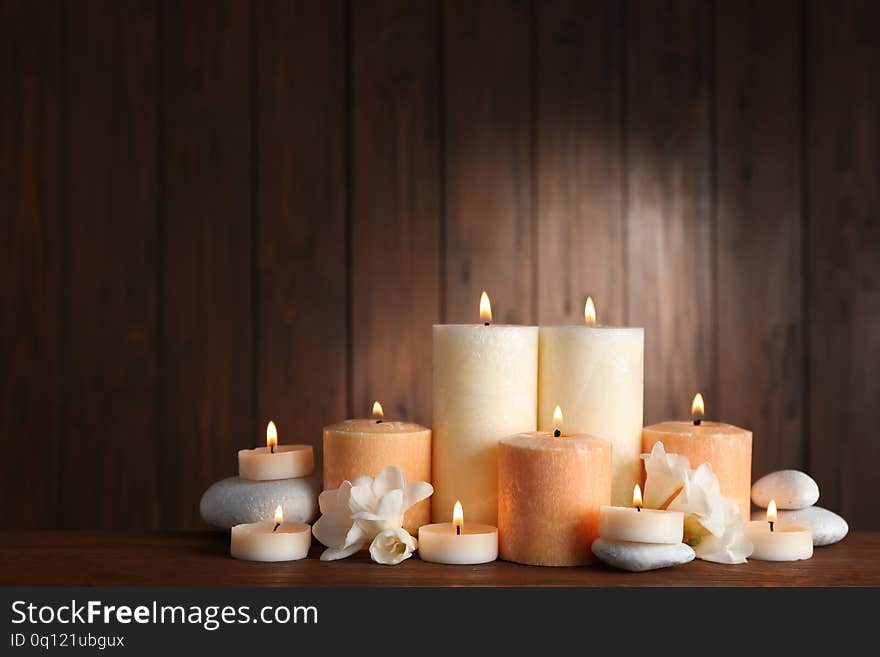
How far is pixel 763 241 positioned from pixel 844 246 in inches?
5.3

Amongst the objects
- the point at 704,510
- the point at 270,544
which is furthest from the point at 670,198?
the point at 270,544

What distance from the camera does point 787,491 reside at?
2.62 feet

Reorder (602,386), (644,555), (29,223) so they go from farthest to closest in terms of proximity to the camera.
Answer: (29,223)
(602,386)
(644,555)

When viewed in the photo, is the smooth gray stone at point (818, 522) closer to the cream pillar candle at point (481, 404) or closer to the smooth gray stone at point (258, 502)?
the cream pillar candle at point (481, 404)

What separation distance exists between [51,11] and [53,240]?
1.21 feet

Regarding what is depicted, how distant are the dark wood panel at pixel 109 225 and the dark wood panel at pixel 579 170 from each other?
2.09ft

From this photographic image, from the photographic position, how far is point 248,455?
0.81 m

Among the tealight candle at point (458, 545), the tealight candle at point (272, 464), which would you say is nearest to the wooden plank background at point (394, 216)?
the tealight candle at point (272, 464)

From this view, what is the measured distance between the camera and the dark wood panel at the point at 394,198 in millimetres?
1447

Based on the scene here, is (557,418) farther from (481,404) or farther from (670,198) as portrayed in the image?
(670,198)

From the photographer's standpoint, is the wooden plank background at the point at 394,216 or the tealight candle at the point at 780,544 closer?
the tealight candle at the point at 780,544

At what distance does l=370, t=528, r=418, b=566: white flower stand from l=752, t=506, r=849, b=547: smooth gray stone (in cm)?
33

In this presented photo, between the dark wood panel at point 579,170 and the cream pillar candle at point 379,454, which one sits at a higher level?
the dark wood panel at point 579,170

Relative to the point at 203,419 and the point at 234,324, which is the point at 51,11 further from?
the point at 203,419
